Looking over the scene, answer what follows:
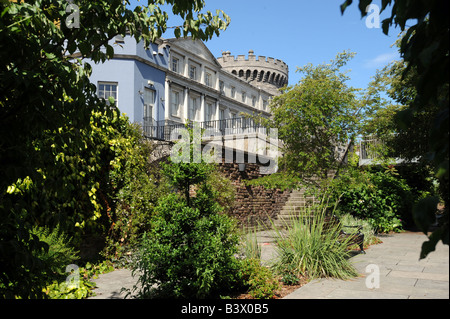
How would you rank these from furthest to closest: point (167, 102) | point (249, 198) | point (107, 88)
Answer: point (167, 102) → point (107, 88) → point (249, 198)

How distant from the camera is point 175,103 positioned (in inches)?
1094

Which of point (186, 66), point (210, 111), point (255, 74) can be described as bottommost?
point (210, 111)

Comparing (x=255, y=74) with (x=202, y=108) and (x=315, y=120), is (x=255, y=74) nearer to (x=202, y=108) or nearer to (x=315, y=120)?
(x=202, y=108)

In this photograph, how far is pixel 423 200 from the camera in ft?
3.58

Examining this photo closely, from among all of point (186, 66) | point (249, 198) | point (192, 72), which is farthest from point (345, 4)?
point (192, 72)

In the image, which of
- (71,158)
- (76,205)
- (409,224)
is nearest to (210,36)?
(71,158)

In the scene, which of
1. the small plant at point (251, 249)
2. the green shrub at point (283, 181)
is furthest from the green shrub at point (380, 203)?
the small plant at point (251, 249)

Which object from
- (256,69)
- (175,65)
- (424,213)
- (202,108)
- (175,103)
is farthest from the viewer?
(256,69)

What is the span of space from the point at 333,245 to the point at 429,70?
5785 millimetres

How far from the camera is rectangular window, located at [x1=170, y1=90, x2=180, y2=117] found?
89.2ft

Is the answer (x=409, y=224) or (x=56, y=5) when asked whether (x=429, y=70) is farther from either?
(x=409, y=224)

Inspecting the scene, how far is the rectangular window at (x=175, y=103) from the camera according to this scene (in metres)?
27.2

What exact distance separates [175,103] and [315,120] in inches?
760

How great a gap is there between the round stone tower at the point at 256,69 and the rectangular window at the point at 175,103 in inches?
508
